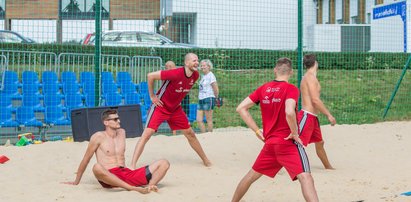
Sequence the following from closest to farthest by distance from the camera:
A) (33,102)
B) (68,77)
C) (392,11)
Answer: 1. (33,102)
2. (68,77)
3. (392,11)

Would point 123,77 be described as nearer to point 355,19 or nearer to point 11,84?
point 11,84

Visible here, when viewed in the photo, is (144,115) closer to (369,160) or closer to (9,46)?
(9,46)

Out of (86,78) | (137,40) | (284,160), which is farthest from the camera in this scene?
(137,40)

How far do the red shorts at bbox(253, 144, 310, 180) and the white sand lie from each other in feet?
4.16

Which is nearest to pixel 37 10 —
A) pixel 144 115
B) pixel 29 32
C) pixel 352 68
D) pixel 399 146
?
pixel 29 32

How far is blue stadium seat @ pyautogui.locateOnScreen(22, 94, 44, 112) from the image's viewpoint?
44.0ft

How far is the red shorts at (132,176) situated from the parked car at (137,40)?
616 centimetres

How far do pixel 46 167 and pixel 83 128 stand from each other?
4.97 ft

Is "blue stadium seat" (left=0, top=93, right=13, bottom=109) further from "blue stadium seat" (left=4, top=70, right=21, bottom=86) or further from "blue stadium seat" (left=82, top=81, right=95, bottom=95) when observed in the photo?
"blue stadium seat" (left=82, top=81, right=95, bottom=95)

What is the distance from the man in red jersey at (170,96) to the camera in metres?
9.87

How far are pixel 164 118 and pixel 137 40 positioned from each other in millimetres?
5394

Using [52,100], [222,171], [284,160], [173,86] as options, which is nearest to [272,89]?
[284,160]

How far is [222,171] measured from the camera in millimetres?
10258

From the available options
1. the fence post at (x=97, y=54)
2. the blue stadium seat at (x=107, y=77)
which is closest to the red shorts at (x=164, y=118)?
the fence post at (x=97, y=54)
